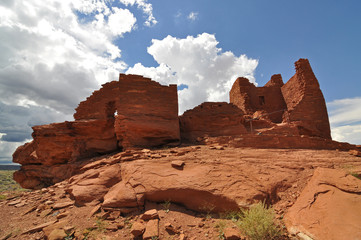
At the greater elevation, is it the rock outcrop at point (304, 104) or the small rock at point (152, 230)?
the rock outcrop at point (304, 104)

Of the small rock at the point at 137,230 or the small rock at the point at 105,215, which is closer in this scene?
the small rock at the point at 137,230

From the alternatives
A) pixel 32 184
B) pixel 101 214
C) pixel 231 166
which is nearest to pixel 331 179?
pixel 231 166

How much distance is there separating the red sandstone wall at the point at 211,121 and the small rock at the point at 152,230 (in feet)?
20.9

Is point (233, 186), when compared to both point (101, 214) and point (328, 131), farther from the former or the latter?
point (328, 131)

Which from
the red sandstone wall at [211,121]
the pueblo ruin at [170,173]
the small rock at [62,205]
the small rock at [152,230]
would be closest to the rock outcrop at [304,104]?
the red sandstone wall at [211,121]

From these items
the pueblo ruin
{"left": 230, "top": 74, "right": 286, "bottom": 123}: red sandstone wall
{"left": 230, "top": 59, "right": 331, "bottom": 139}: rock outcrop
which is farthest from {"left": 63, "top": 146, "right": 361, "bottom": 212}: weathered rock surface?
{"left": 230, "top": 74, "right": 286, "bottom": 123}: red sandstone wall

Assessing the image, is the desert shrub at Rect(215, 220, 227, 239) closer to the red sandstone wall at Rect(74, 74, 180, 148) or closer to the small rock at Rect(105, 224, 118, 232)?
the small rock at Rect(105, 224, 118, 232)

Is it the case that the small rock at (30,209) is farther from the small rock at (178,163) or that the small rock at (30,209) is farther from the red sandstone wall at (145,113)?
the small rock at (178,163)

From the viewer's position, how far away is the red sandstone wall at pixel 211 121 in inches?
385

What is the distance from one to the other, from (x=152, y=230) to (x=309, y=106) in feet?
53.4

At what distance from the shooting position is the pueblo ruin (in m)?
3.29

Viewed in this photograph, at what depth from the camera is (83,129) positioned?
378 inches

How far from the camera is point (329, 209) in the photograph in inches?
120

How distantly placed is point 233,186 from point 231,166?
85cm
